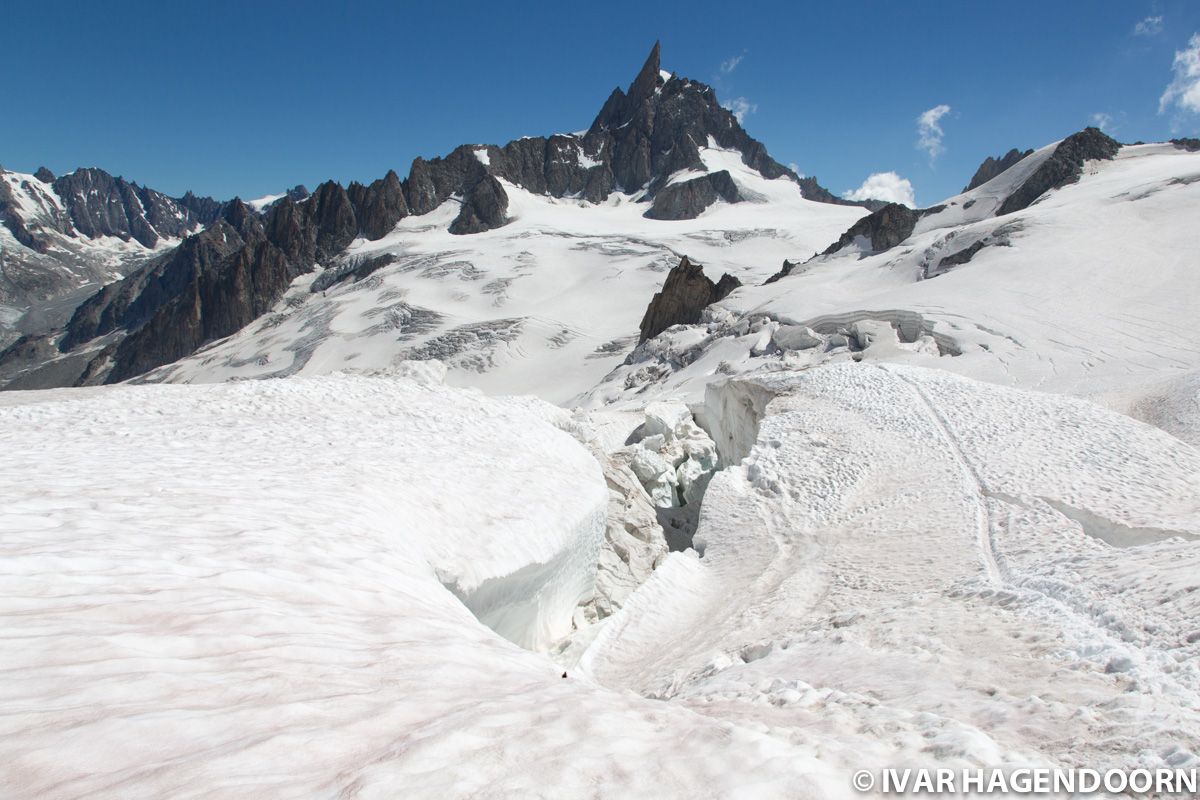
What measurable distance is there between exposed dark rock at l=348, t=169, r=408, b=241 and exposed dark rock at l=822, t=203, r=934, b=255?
7456cm

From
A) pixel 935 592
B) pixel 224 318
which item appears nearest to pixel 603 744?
pixel 935 592

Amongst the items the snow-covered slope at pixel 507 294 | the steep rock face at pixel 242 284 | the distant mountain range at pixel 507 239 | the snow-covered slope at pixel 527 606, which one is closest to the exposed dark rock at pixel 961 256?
the distant mountain range at pixel 507 239

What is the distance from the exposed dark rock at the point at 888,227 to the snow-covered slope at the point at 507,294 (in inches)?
547

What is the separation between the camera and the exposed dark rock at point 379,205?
10362 centimetres

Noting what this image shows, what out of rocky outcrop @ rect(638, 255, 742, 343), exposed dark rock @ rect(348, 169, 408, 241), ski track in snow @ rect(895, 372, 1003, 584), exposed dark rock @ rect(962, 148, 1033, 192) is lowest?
ski track in snow @ rect(895, 372, 1003, 584)

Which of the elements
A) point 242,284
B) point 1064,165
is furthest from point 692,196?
point 242,284

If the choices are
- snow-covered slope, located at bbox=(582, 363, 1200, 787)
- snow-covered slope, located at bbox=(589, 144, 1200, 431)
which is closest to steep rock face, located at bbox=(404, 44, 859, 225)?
snow-covered slope, located at bbox=(589, 144, 1200, 431)

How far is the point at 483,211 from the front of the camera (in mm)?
100812

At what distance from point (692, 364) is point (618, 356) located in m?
21.9

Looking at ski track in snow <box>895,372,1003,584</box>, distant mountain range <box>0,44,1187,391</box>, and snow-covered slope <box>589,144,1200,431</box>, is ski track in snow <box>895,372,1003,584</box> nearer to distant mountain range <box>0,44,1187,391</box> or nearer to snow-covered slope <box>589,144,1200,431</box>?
snow-covered slope <box>589,144,1200,431</box>

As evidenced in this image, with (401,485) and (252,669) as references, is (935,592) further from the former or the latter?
(252,669)

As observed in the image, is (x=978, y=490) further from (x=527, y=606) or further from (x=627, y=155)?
(x=627, y=155)

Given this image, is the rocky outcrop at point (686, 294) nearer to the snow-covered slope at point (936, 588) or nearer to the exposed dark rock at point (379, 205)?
the snow-covered slope at point (936, 588)

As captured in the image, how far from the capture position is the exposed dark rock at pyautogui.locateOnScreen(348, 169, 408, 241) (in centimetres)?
10362
